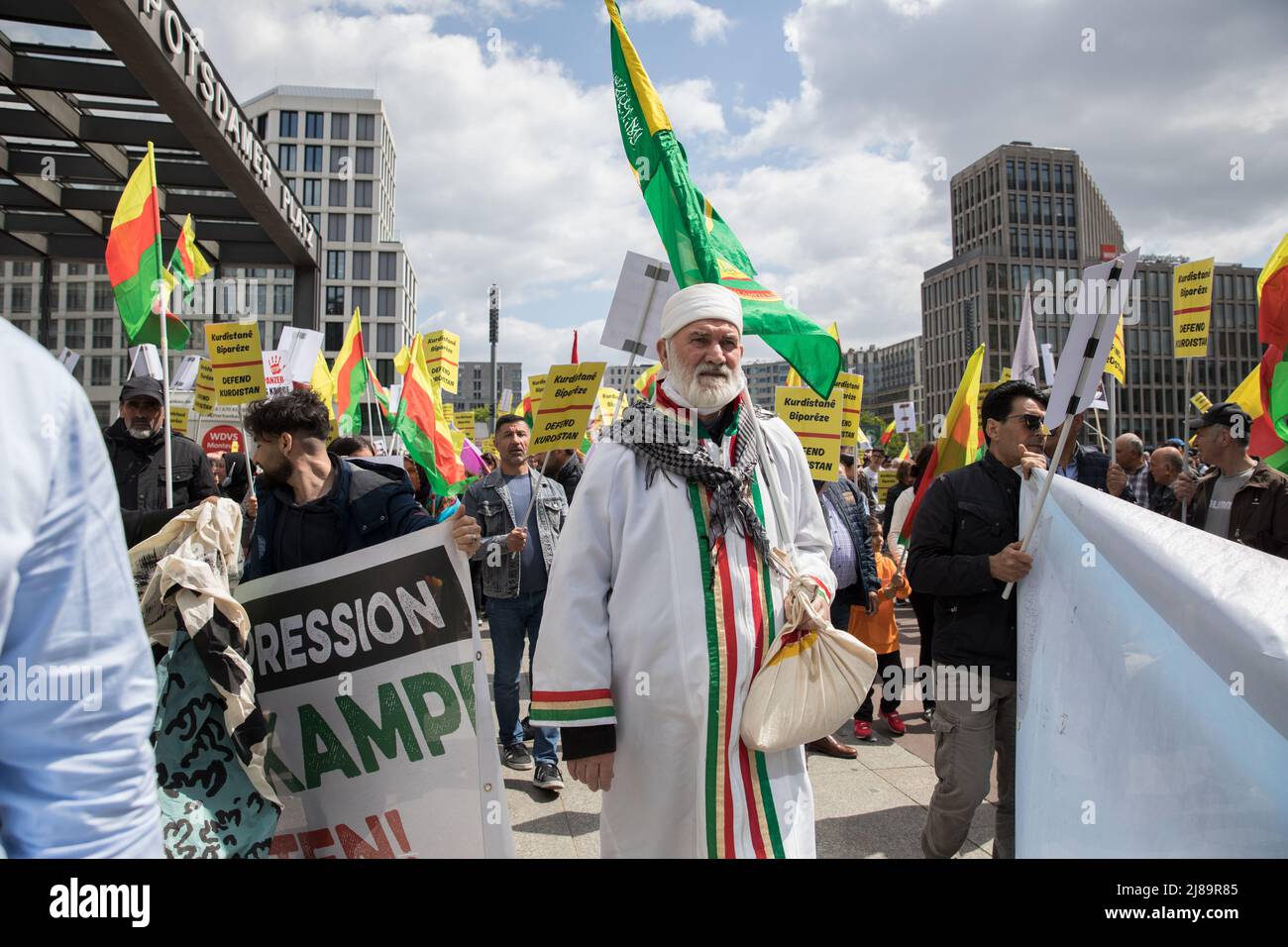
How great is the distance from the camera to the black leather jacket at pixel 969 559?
317 centimetres

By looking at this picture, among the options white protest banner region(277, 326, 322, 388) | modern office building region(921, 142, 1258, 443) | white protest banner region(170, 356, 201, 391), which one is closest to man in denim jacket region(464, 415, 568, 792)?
white protest banner region(277, 326, 322, 388)

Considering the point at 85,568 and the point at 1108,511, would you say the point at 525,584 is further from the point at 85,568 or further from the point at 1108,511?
the point at 85,568

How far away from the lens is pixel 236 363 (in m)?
7.31

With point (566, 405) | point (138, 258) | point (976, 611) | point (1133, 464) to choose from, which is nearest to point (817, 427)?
point (566, 405)

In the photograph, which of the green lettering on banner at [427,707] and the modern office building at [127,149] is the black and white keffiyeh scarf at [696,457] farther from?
the modern office building at [127,149]

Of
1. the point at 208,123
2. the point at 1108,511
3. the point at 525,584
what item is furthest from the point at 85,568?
the point at 208,123

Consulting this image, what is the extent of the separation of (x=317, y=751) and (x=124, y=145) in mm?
9386

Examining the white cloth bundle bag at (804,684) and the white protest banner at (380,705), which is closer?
the white cloth bundle bag at (804,684)

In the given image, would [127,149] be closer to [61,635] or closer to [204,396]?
[204,396]

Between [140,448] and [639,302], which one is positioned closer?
[639,302]

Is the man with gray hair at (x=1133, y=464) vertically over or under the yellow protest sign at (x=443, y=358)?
under

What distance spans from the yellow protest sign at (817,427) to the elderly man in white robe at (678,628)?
3.40 metres

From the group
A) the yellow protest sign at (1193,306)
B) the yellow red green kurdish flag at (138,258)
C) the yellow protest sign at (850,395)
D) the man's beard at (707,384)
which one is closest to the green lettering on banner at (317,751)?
the man's beard at (707,384)

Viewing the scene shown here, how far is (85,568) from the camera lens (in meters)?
0.89
